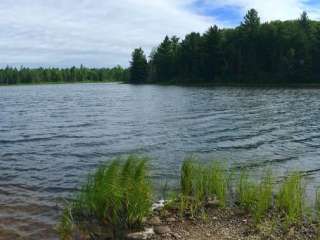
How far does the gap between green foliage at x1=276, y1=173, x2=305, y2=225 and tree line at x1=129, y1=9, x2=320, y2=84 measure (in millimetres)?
102094

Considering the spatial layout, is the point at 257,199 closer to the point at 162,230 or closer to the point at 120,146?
the point at 162,230

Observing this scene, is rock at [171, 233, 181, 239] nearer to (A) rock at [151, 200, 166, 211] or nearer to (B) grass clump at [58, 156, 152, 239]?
(B) grass clump at [58, 156, 152, 239]

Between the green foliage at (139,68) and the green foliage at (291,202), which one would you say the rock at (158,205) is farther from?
the green foliage at (139,68)

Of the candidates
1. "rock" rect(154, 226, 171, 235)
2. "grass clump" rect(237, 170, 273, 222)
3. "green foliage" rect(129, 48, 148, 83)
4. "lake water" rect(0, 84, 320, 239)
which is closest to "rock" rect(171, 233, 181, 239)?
"rock" rect(154, 226, 171, 235)

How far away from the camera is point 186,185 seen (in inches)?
544

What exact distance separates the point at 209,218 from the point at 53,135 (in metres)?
20.2

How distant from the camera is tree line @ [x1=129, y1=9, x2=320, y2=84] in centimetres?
11056

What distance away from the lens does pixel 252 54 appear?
121 metres

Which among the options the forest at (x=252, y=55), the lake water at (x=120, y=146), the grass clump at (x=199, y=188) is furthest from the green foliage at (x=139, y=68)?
the grass clump at (x=199, y=188)

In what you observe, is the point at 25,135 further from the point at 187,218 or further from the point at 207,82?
the point at 207,82

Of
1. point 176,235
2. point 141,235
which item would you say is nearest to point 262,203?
point 176,235

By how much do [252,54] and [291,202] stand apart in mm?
113438

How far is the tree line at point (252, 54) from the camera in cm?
11056

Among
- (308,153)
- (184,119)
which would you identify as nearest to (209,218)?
(308,153)
